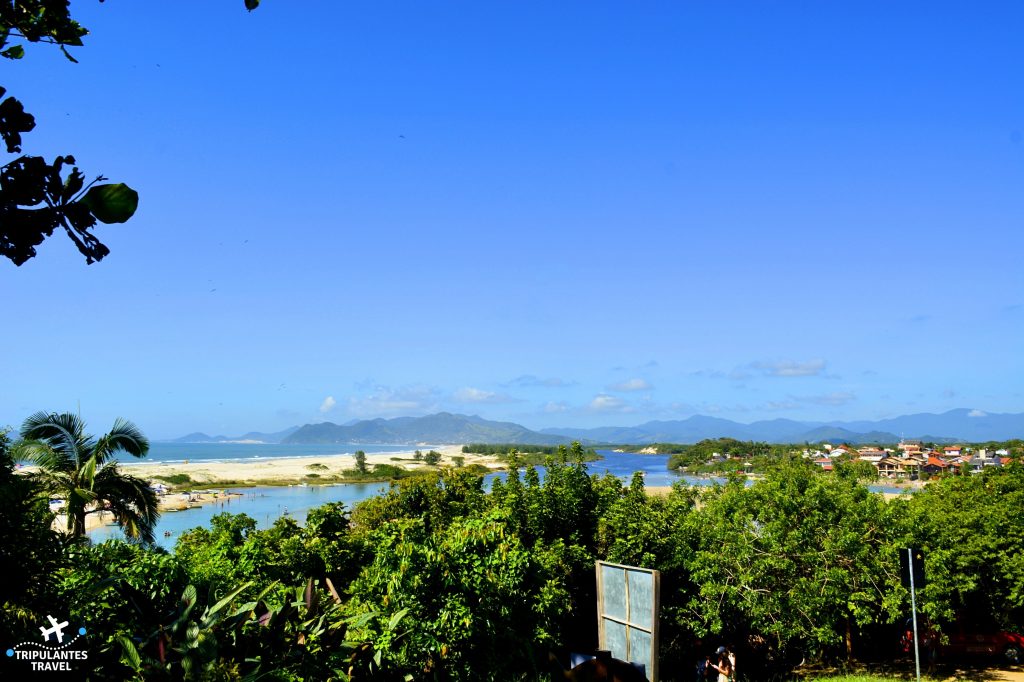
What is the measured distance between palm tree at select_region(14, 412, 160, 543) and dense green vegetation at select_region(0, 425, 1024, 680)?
2.27 meters

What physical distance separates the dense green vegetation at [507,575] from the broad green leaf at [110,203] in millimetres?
2771

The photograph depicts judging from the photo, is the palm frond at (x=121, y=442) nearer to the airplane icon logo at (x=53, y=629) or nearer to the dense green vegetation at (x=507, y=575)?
the dense green vegetation at (x=507, y=575)

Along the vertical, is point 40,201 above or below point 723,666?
above

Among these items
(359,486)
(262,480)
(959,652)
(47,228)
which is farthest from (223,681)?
(262,480)

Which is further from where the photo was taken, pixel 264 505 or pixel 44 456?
pixel 264 505

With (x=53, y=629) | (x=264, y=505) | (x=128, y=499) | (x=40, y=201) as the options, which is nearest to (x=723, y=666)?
(x=53, y=629)

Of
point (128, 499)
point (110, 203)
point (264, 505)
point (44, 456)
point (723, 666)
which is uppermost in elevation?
point (110, 203)

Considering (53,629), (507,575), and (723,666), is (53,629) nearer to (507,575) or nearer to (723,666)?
(507,575)

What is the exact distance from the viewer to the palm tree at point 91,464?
15.5 m

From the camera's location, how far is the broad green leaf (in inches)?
60.0

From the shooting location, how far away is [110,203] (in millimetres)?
1543

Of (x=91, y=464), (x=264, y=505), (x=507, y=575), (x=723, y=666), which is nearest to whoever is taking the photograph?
(x=507, y=575)

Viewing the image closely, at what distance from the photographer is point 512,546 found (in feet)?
Answer: 33.3

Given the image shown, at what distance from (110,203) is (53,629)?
3.75m
